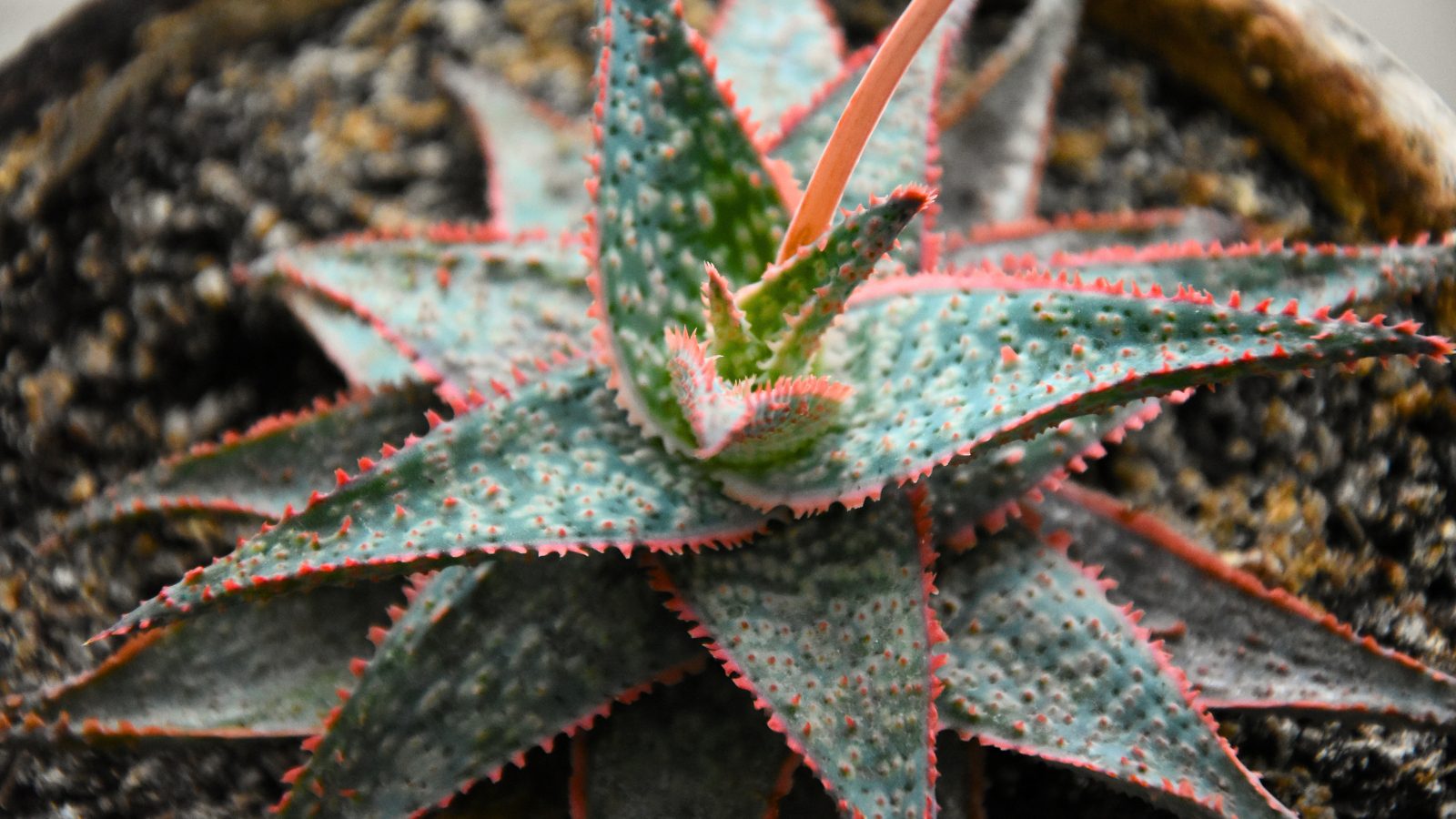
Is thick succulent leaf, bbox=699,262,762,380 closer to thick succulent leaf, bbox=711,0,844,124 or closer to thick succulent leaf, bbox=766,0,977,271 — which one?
thick succulent leaf, bbox=766,0,977,271

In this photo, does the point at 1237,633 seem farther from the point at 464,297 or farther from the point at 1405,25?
the point at 1405,25

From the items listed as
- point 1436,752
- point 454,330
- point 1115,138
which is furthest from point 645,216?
point 1436,752

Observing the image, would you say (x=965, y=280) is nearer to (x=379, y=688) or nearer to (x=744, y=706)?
(x=744, y=706)

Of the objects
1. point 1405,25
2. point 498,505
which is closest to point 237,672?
point 498,505

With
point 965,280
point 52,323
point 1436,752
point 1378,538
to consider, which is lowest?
point 1436,752

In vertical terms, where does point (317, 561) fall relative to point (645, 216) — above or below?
below

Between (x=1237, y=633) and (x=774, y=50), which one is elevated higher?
(x=774, y=50)

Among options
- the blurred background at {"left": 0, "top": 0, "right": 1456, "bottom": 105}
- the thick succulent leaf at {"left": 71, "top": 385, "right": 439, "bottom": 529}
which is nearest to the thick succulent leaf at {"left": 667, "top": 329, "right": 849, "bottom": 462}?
the thick succulent leaf at {"left": 71, "top": 385, "right": 439, "bottom": 529}
